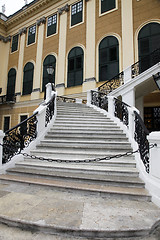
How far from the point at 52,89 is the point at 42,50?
962cm

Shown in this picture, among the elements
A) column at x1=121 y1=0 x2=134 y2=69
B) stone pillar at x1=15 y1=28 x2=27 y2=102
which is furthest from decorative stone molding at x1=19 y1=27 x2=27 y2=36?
column at x1=121 y1=0 x2=134 y2=69

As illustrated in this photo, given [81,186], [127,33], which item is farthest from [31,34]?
[81,186]

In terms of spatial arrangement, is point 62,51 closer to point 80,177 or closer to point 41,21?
point 41,21

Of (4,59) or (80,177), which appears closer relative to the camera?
(80,177)

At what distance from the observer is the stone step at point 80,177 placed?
341 cm

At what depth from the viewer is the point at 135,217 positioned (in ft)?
7.79

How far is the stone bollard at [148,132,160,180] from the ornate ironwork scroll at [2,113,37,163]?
4.06 meters

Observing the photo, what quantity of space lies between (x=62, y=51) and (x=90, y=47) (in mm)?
3377

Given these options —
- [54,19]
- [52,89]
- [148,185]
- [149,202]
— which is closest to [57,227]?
[149,202]

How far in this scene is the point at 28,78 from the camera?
18141 millimetres

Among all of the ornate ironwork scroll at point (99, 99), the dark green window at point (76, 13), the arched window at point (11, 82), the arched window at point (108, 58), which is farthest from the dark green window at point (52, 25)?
the ornate ironwork scroll at point (99, 99)

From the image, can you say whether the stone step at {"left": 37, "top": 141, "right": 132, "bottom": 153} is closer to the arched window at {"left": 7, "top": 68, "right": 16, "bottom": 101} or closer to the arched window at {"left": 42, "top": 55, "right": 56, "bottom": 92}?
the arched window at {"left": 42, "top": 55, "right": 56, "bottom": 92}

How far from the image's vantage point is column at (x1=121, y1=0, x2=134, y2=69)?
38.8ft

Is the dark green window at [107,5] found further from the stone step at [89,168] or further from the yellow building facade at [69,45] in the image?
the stone step at [89,168]
